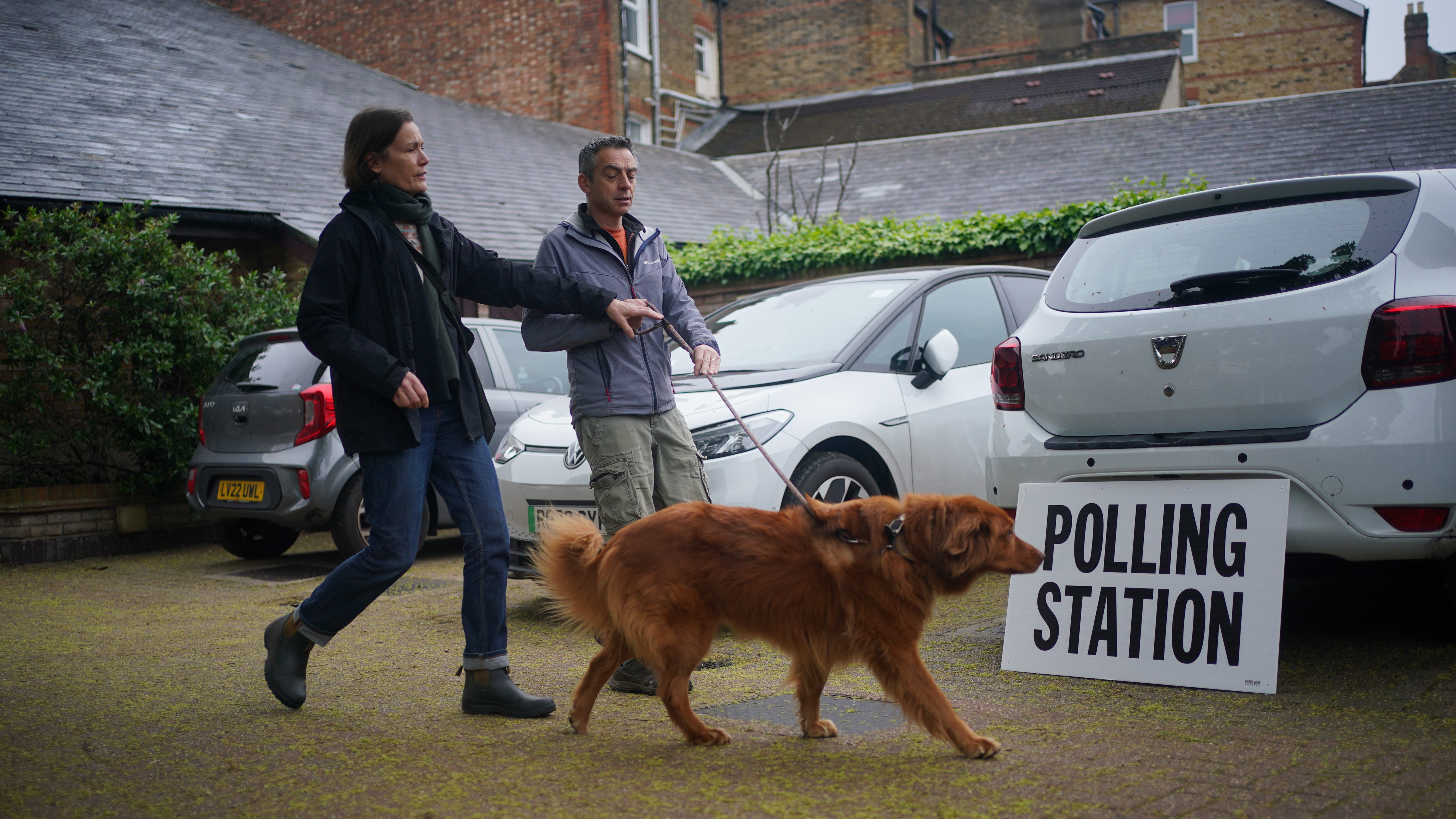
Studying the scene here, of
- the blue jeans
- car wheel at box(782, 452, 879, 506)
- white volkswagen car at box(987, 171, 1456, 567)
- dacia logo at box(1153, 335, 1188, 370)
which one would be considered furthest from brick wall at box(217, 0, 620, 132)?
dacia logo at box(1153, 335, 1188, 370)

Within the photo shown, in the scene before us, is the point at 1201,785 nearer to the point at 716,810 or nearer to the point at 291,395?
the point at 716,810

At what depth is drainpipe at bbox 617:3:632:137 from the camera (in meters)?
26.0

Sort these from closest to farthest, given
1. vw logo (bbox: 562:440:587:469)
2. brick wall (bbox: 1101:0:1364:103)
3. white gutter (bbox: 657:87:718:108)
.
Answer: vw logo (bbox: 562:440:587:469) < white gutter (bbox: 657:87:718:108) < brick wall (bbox: 1101:0:1364:103)

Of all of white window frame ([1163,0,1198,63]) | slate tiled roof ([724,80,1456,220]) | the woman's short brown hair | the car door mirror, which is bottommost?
the car door mirror

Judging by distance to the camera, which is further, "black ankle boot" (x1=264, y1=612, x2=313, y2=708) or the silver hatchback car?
the silver hatchback car

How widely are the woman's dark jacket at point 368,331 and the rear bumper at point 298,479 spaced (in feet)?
13.6

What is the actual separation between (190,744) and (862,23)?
110 feet

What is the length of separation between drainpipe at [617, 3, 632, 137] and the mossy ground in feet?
73.8

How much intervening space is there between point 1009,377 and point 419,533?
249cm

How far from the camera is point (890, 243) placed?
12031 millimetres

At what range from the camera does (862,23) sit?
3381 cm

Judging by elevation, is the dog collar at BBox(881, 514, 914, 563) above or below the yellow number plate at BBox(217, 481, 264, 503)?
above

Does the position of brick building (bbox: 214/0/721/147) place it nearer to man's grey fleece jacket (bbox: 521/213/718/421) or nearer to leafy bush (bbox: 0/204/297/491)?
leafy bush (bbox: 0/204/297/491)

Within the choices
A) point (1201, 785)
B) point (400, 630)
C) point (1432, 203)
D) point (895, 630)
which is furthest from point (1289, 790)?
point (400, 630)
